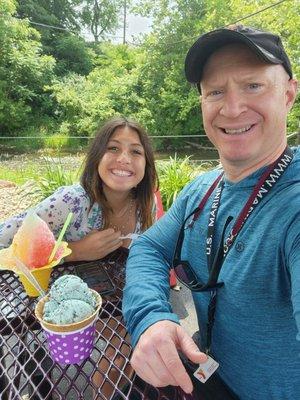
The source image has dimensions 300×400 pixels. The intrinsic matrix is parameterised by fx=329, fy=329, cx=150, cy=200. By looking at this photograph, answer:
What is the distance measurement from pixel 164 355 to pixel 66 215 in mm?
1127

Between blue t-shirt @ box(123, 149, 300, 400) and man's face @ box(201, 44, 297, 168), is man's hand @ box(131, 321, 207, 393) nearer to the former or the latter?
blue t-shirt @ box(123, 149, 300, 400)

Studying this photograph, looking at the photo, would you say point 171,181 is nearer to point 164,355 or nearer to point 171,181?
point 171,181

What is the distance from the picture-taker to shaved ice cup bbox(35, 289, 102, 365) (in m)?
0.94

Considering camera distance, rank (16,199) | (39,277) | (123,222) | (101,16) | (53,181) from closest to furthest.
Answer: (39,277) → (123,222) → (53,181) → (16,199) → (101,16)

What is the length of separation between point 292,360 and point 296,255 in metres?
0.33

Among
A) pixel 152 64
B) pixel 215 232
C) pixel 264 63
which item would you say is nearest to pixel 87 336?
pixel 215 232

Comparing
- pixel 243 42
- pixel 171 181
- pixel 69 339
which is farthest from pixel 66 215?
pixel 171 181

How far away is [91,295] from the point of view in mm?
1056

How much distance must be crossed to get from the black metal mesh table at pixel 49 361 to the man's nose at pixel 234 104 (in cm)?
84

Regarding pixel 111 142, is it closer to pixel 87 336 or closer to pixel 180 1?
pixel 87 336

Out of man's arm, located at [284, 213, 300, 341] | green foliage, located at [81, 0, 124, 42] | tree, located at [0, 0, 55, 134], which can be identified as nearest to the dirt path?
man's arm, located at [284, 213, 300, 341]

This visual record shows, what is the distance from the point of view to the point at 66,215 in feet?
6.04

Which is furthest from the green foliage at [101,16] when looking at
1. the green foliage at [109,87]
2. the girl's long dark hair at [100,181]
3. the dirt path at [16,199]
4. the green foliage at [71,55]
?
the girl's long dark hair at [100,181]

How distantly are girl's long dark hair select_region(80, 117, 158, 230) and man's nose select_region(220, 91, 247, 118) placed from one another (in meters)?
1.03
